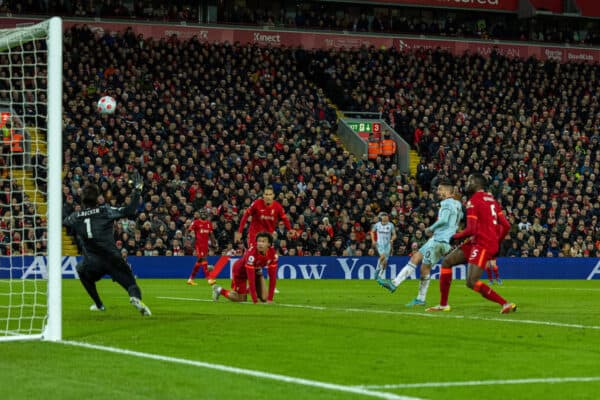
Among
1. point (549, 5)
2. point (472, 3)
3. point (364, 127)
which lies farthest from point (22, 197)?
point (549, 5)

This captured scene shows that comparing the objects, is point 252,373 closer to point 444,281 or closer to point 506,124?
point 444,281

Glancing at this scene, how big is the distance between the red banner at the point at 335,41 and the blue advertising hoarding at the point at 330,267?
13253 millimetres

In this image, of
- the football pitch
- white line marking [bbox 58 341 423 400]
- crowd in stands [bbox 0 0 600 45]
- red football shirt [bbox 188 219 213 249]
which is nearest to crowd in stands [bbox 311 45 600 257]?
crowd in stands [bbox 0 0 600 45]

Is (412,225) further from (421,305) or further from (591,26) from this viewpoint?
(591,26)

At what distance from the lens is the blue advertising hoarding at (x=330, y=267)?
29.8 m

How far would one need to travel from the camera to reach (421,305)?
17.3 m

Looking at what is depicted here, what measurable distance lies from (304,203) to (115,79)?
27.0 feet

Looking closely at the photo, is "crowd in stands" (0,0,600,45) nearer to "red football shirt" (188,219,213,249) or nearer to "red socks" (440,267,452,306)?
"red football shirt" (188,219,213,249)

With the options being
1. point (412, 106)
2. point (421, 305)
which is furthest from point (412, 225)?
point (421, 305)

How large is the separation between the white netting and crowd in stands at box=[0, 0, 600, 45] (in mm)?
6079

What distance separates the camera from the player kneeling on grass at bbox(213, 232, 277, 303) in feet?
56.1

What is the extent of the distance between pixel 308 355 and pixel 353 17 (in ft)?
130

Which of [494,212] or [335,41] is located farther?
[335,41]

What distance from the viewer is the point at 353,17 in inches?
1882
